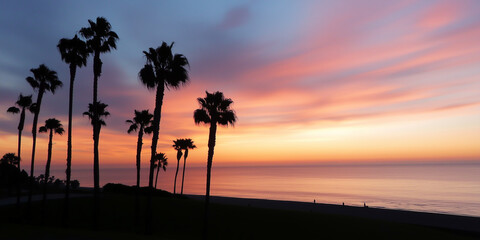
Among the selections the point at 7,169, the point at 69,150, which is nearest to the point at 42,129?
the point at 69,150

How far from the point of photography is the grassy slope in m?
27.7

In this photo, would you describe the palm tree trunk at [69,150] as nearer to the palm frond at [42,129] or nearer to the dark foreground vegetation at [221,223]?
the dark foreground vegetation at [221,223]

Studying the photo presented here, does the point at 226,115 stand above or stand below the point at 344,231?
above

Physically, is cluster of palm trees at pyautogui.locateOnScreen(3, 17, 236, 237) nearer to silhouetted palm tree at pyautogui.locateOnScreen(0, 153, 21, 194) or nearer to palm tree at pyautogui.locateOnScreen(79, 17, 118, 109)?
palm tree at pyautogui.locateOnScreen(79, 17, 118, 109)

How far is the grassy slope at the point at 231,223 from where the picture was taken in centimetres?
2773

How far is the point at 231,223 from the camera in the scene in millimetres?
30219

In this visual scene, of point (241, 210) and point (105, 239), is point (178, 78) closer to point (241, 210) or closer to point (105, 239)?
point (105, 239)

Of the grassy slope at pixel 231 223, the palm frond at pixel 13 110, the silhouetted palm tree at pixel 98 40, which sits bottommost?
the grassy slope at pixel 231 223

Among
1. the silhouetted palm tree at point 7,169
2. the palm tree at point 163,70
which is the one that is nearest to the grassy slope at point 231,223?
the palm tree at point 163,70

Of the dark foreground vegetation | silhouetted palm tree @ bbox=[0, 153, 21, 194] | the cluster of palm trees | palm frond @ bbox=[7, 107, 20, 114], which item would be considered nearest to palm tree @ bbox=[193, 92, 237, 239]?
the cluster of palm trees

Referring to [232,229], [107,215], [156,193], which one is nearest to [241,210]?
[232,229]

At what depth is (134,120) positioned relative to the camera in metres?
39.5

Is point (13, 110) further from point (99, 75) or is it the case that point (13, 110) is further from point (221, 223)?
point (221, 223)

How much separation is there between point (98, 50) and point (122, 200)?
19.0 meters
